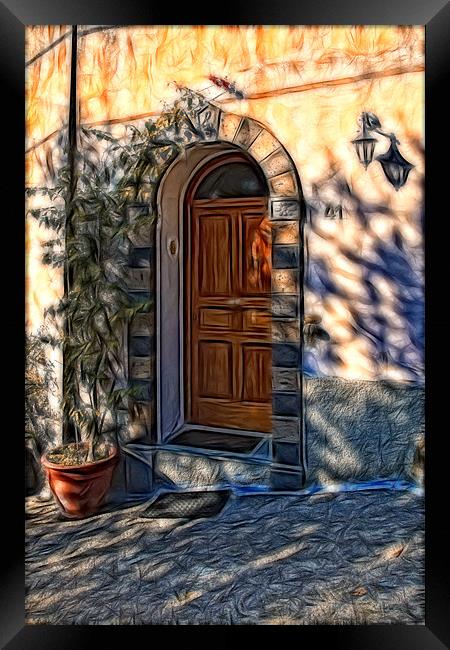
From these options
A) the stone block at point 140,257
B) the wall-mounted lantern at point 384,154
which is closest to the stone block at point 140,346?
the stone block at point 140,257

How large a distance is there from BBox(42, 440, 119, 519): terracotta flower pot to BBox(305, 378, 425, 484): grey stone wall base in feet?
5.00

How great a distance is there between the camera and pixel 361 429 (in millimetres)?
4645

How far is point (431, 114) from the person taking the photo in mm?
3342

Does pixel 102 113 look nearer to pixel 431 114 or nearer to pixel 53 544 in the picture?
pixel 431 114

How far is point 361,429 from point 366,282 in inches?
42.0

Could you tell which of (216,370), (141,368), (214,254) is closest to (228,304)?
(214,254)

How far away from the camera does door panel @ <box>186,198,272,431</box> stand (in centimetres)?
545

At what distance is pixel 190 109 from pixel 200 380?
228cm

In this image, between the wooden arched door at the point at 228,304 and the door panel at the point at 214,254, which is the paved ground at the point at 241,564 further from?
the door panel at the point at 214,254

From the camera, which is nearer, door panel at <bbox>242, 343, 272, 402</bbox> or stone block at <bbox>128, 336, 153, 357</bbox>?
stone block at <bbox>128, 336, 153, 357</bbox>

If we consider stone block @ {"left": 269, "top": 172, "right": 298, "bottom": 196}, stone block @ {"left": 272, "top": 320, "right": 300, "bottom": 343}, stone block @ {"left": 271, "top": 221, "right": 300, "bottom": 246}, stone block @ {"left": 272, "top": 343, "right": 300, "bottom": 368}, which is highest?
stone block @ {"left": 269, "top": 172, "right": 298, "bottom": 196}

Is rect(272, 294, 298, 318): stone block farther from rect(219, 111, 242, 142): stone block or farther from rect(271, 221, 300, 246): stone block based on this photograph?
rect(219, 111, 242, 142): stone block

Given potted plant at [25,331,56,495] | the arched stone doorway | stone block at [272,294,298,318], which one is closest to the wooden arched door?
the arched stone doorway

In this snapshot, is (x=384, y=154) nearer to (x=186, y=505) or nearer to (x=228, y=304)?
(x=228, y=304)
